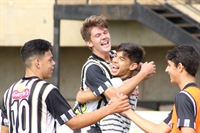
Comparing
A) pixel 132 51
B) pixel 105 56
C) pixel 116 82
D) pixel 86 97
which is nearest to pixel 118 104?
pixel 116 82

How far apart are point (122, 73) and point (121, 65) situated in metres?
0.09

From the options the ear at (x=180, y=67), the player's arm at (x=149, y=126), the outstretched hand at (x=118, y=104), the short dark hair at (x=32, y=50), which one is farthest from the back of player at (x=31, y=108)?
the ear at (x=180, y=67)

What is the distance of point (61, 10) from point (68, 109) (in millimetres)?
10346

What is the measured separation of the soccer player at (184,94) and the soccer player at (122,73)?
55cm

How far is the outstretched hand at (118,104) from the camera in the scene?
5133mm

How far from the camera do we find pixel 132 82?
5.47 metres

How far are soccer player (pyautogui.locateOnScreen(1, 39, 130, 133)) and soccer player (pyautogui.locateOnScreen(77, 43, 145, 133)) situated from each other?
590 millimetres

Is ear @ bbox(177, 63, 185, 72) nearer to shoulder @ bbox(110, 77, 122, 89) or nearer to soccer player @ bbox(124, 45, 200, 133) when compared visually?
soccer player @ bbox(124, 45, 200, 133)

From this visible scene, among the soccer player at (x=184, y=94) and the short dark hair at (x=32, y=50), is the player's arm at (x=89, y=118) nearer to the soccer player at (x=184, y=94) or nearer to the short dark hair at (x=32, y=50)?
the soccer player at (x=184, y=94)

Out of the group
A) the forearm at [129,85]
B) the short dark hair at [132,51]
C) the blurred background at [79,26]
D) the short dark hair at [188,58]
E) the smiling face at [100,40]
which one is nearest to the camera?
the short dark hair at [188,58]

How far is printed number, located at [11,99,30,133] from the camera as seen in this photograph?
490cm

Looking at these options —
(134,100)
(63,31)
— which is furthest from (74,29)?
(134,100)

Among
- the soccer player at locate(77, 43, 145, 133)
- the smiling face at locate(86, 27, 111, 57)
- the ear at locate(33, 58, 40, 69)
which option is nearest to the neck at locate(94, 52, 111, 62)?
the smiling face at locate(86, 27, 111, 57)

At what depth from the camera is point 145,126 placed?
5.27 m
